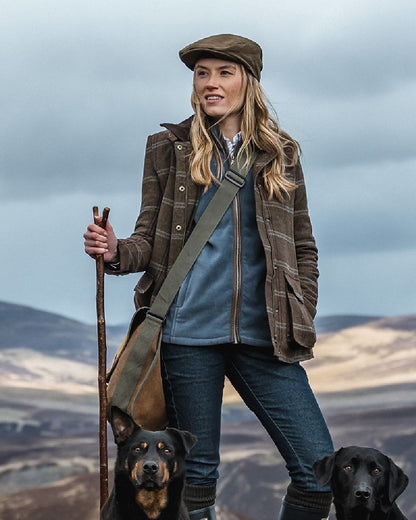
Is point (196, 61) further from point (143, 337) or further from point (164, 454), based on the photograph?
point (164, 454)

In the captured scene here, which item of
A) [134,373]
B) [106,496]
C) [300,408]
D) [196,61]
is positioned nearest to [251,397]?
[300,408]

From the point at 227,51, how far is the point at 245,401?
1.42 m

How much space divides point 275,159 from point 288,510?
144cm

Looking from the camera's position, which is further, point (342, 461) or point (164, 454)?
point (342, 461)

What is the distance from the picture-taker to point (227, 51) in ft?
13.4

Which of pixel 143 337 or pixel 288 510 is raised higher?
pixel 143 337

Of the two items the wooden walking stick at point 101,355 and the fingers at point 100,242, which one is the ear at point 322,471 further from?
the fingers at point 100,242

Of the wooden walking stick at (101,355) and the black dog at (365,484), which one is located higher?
the wooden walking stick at (101,355)

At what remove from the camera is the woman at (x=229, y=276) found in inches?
156

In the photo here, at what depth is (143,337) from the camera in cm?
399

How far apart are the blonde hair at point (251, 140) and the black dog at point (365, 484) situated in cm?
114

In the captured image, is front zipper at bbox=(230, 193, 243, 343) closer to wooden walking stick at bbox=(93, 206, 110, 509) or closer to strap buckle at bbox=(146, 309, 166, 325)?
strap buckle at bbox=(146, 309, 166, 325)

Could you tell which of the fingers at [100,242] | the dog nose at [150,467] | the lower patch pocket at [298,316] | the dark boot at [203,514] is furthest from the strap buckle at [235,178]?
the dark boot at [203,514]

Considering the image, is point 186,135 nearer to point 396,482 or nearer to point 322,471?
point 322,471
